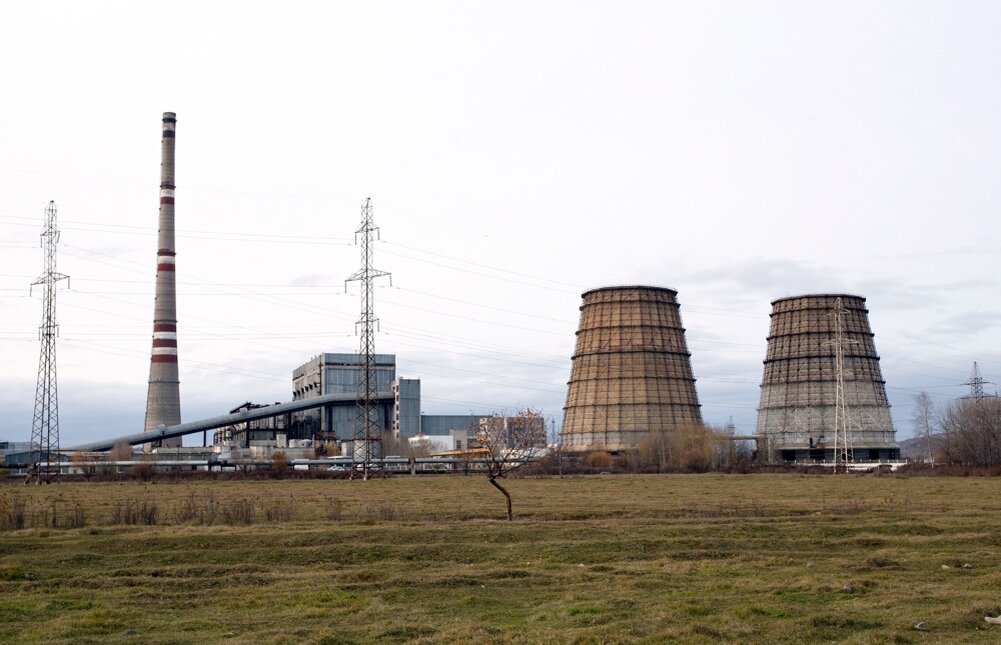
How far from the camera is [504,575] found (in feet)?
52.8

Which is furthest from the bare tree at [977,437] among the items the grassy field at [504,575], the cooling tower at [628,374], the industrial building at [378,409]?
the grassy field at [504,575]

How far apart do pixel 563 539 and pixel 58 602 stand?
9.69 meters

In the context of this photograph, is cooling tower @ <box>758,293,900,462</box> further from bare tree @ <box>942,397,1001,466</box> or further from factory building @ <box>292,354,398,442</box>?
factory building @ <box>292,354,398,442</box>

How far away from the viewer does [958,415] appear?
98312 millimetres

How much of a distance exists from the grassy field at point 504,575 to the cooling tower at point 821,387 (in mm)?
60562

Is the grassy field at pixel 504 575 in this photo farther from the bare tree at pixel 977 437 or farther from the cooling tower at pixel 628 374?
the cooling tower at pixel 628 374

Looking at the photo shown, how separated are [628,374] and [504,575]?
7006 cm

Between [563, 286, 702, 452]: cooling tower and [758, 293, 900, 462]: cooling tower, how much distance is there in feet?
Result: 26.8

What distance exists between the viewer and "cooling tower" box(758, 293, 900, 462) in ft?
284

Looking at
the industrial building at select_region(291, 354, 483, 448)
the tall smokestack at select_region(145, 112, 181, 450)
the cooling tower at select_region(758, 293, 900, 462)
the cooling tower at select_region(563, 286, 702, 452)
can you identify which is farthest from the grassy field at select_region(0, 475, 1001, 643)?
the industrial building at select_region(291, 354, 483, 448)

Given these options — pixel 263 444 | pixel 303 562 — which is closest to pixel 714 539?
pixel 303 562

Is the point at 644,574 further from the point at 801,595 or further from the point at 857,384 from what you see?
the point at 857,384

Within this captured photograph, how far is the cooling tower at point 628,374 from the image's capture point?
278ft

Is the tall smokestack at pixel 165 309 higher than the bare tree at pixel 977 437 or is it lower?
higher
